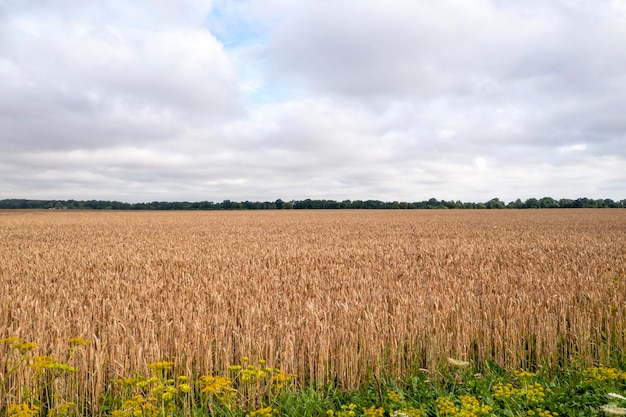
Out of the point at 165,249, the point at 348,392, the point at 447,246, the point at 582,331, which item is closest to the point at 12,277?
the point at 165,249

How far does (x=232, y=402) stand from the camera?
3922 millimetres

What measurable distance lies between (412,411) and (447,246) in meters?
13.0

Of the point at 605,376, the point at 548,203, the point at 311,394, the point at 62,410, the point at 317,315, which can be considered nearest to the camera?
the point at 62,410

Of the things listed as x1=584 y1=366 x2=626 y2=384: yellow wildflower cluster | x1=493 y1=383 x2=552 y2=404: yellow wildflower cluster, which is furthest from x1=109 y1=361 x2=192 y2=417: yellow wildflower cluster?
x1=584 y1=366 x2=626 y2=384: yellow wildflower cluster

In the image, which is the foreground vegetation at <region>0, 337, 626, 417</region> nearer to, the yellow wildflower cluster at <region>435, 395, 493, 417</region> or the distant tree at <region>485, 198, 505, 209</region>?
the yellow wildflower cluster at <region>435, 395, 493, 417</region>

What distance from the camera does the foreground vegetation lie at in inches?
142

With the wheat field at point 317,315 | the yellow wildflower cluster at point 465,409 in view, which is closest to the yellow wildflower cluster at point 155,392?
the wheat field at point 317,315

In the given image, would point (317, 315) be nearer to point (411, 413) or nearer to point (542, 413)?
point (411, 413)

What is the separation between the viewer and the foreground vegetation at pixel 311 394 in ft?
11.9

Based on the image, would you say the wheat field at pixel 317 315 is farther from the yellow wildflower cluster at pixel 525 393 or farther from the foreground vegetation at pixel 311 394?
the yellow wildflower cluster at pixel 525 393

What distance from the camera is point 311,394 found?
4.08 metres

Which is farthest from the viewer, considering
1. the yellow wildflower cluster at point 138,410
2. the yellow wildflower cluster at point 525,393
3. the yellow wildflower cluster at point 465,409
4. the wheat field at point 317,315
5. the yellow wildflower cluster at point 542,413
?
the wheat field at point 317,315

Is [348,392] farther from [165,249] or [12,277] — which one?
[165,249]

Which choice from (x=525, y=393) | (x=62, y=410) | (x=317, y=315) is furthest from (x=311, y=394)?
(x=62, y=410)
